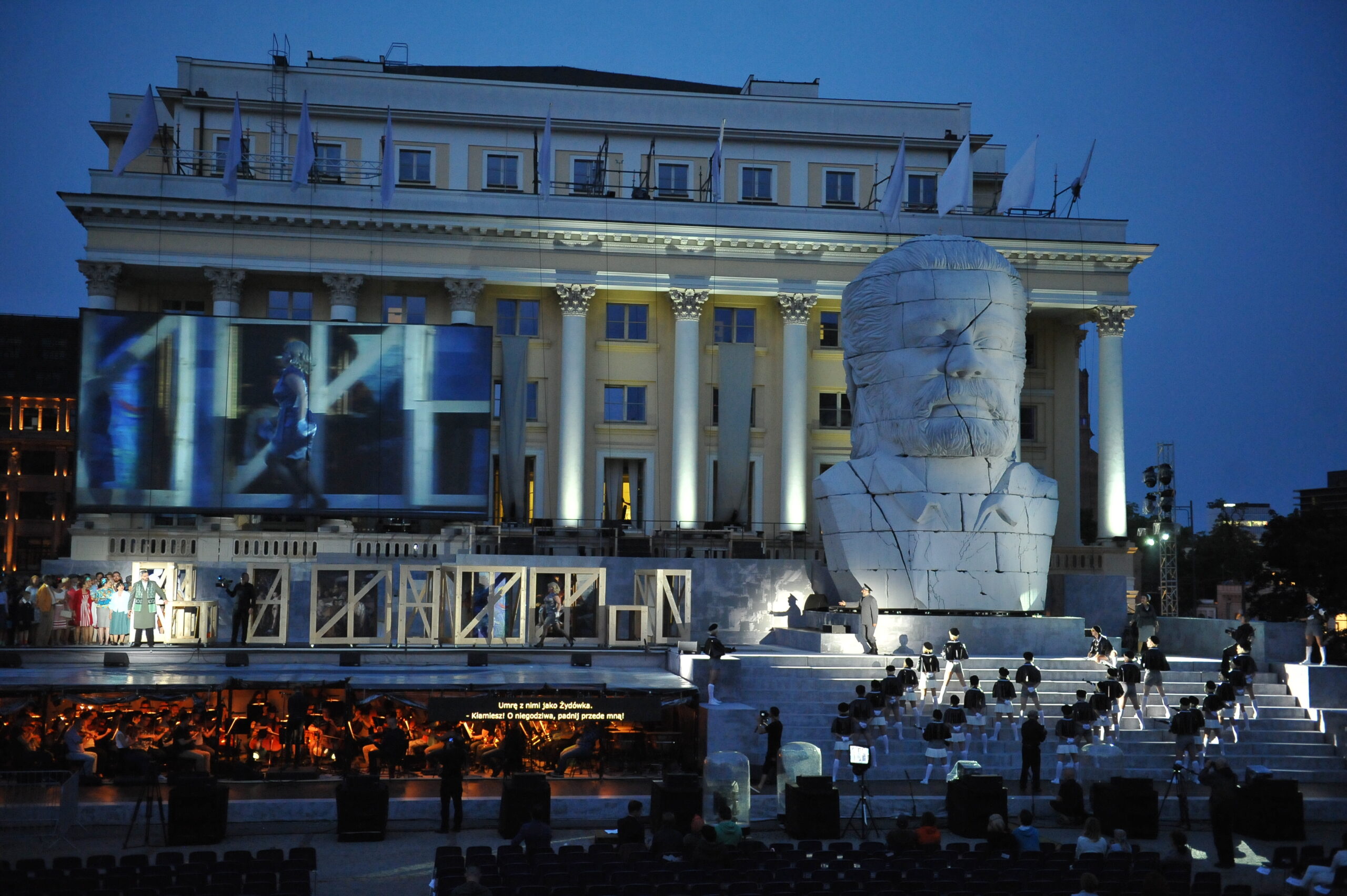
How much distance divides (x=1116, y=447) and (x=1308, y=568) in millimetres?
9258

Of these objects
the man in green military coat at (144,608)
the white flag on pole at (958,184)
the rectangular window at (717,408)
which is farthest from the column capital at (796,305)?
the man in green military coat at (144,608)

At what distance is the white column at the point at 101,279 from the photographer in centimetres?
4672

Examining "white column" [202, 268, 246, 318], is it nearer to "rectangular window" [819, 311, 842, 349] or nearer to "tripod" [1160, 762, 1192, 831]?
"rectangular window" [819, 311, 842, 349]

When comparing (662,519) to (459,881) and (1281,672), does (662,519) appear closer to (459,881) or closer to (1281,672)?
(1281,672)

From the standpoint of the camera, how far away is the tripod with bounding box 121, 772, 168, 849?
1922 centimetres

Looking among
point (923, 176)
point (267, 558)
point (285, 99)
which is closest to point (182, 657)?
point (267, 558)

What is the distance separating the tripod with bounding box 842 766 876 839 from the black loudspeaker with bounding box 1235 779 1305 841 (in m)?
5.94

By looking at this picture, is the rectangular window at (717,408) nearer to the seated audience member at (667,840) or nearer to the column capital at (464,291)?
the column capital at (464,291)

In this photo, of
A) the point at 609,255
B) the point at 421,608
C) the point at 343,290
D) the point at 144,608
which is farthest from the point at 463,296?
the point at 144,608

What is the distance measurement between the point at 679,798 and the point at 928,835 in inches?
164

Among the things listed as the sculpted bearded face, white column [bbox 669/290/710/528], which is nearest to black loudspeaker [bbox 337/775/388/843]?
the sculpted bearded face

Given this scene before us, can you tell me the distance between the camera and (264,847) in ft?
61.7

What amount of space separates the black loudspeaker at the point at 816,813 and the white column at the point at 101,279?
36.0m

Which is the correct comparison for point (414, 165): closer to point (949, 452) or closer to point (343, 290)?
point (343, 290)
